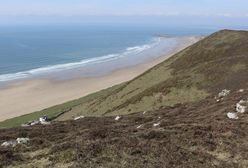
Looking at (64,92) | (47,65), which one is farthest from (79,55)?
(64,92)

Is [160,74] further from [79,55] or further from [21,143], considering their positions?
[79,55]

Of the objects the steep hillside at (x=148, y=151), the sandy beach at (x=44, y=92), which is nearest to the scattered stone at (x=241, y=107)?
the steep hillside at (x=148, y=151)

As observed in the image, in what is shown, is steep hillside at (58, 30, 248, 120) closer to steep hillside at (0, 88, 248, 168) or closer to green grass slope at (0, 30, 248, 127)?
green grass slope at (0, 30, 248, 127)

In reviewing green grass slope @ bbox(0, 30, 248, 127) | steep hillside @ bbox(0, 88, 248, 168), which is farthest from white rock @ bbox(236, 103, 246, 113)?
green grass slope @ bbox(0, 30, 248, 127)

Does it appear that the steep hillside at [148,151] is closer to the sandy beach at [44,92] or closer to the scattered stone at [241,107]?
the scattered stone at [241,107]

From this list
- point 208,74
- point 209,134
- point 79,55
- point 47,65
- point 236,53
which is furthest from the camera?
point 79,55

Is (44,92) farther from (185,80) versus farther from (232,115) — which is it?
A: (232,115)

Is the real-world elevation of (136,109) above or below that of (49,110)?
above
